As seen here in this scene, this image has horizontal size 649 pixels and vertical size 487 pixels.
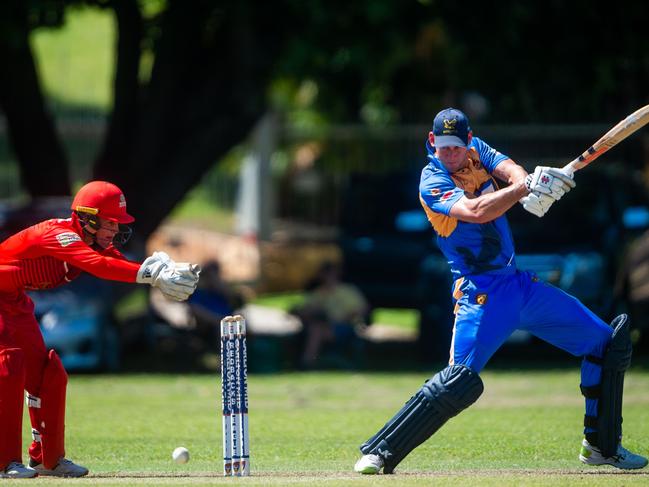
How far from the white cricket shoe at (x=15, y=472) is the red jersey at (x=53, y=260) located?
1.07m

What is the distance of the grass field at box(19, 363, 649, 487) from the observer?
320 inches

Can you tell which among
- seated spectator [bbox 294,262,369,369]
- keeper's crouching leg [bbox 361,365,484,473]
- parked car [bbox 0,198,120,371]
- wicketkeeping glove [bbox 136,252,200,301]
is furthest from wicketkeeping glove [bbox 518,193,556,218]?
seated spectator [bbox 294,262,369,369]

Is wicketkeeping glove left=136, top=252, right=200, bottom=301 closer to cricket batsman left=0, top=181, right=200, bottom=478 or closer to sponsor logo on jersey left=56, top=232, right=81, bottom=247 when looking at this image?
cricket batsman left=0, top=181, right=200, bottom=478

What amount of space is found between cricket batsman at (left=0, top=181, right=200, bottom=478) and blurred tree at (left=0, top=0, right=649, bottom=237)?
23.7 ft

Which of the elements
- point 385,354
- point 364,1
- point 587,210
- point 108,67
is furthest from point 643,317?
point 108,67

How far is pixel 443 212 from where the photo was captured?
8008 mm

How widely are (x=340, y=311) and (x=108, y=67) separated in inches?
883

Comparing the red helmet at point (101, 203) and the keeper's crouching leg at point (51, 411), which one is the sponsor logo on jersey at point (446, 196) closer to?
the red helmet at point (101, 203)

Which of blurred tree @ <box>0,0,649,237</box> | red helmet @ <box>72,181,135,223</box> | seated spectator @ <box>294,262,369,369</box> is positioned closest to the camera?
red helmet @ <box>72,181,135,223</box>

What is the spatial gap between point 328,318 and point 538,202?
8772mm

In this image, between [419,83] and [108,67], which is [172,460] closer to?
[419,83]

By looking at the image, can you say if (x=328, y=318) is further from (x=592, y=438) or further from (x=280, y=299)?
(x=592, y=438)

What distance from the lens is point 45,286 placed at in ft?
27.8

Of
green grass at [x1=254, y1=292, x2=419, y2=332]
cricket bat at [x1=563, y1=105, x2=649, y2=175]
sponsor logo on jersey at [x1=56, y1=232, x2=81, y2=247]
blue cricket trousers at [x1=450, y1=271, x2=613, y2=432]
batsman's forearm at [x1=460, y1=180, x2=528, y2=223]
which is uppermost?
cricket bat at [x1=563, y1=105, x2=649, y2=175]
